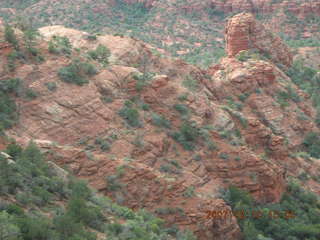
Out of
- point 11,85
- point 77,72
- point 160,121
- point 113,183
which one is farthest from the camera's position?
point 160,121

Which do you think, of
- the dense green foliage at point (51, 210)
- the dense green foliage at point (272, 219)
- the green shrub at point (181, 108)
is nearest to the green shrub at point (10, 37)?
the dense green foliage at point (51, 210)

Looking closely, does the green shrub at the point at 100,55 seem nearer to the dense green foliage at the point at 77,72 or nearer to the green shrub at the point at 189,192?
the dense green foliage at the point at 77,72

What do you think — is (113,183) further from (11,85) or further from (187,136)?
(11,85)

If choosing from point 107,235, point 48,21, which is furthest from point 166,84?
point 48,21

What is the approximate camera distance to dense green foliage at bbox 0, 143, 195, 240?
1502cm

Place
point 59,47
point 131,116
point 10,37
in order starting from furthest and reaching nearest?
1. point 59,47
2. point 131,116
3. point 10,37

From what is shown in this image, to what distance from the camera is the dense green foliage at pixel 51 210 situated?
49.3 feet

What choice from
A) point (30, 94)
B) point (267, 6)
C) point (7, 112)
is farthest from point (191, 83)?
point (267, 6)

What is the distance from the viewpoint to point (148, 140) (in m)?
28.8

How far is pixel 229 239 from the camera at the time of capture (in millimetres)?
25750

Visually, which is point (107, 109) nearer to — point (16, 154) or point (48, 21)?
point (16, 154)

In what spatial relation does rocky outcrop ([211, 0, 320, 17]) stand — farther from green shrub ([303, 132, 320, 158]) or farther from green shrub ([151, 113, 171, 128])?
green shrub ([151, 113, 171, 128])
